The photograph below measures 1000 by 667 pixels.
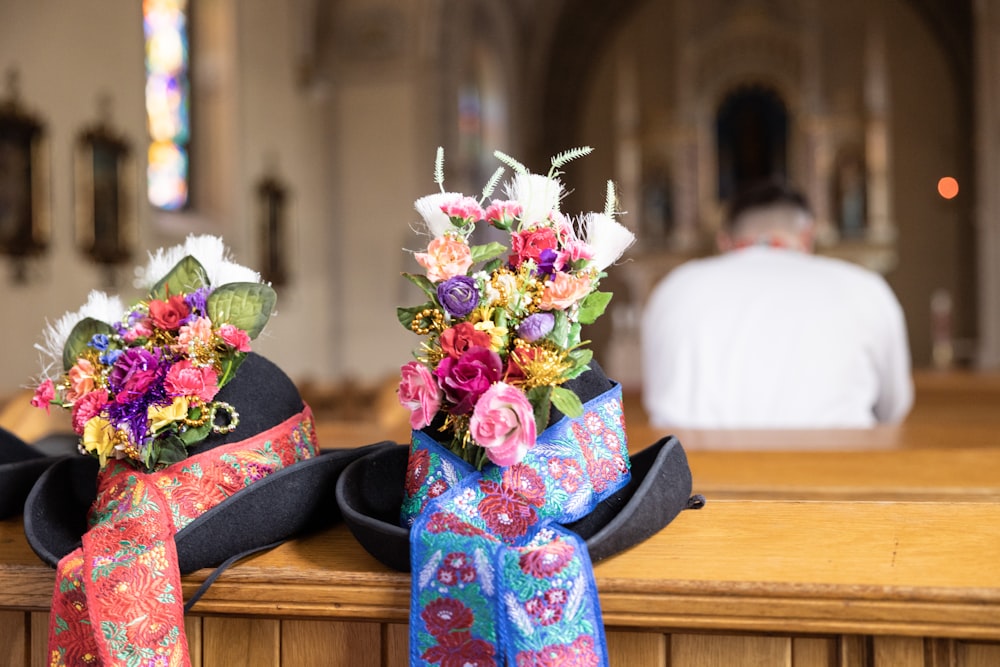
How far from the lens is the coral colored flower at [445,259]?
128cm

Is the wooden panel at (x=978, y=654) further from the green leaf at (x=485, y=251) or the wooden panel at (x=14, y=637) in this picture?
the wooden panel at (x=14, y=637)

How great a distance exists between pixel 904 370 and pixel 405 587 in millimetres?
2676

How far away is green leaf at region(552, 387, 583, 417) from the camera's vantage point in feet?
4.06

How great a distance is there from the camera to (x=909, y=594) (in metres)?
1.17

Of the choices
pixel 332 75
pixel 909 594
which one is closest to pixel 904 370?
pixel 909 594

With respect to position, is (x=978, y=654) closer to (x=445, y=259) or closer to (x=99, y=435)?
(x=445, y=259)

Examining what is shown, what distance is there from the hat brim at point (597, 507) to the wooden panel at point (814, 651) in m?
0.23

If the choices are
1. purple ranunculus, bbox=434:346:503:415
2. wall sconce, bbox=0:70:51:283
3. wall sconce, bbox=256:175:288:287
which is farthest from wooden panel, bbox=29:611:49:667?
wall sconce, bbox=256:175:288:287

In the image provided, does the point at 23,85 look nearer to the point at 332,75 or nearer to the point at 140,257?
the point at 140,257

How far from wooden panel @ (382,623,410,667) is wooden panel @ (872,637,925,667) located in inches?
23.3

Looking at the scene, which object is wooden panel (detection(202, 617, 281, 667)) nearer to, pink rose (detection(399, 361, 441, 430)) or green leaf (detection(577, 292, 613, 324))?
pink rose (detection(399, 361, 441, 430))

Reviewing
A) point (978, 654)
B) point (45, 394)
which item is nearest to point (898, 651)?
point (978, 654)

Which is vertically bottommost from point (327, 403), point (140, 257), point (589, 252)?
point (327, 403)

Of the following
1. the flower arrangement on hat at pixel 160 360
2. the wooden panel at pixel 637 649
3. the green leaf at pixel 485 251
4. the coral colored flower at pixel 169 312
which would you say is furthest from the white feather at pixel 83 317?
the wooden panel at pixel 637 649
